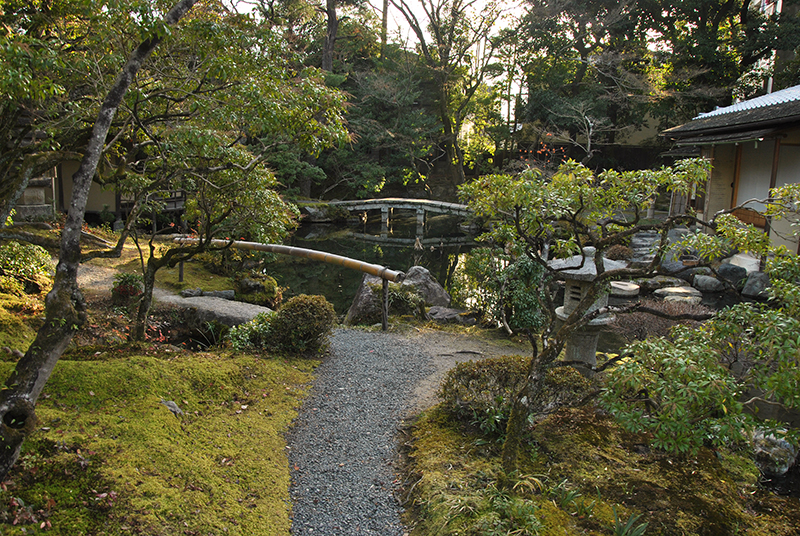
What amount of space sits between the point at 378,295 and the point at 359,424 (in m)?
5.09

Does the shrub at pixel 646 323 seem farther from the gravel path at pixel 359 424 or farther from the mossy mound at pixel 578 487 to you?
the mossy mound at pixel 578 487

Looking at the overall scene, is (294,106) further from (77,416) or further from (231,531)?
(231,531)

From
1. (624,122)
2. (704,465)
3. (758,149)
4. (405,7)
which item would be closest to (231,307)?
(704,465)

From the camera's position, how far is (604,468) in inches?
192

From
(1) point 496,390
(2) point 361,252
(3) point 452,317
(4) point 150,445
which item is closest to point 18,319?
(4) point 150,445

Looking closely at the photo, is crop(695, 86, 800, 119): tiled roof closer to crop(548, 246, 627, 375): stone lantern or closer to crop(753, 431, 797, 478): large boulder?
crop(548, 246, 627, 375): stone lantern

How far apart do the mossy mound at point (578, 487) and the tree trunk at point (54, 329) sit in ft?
9.25

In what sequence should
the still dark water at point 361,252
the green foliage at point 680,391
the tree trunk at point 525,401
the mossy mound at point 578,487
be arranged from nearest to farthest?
the green foliage at point 680,391 < the mossy mound at point 578,487 < the tree trunk at point 525,401 < the still dark water at point 361,252

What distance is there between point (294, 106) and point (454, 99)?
2765cm

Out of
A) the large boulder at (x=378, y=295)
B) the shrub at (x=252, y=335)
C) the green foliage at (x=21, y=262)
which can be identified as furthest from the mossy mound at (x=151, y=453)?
the large boulder at (x=378, y=295)

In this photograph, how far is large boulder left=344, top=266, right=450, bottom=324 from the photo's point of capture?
34.7ft

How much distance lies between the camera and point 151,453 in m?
4.18

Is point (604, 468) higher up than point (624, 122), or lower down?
lower down

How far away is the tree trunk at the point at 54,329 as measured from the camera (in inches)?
128
